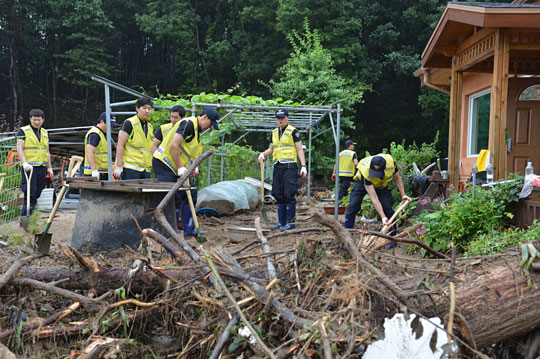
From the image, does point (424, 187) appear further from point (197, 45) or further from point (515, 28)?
point (197, 45)

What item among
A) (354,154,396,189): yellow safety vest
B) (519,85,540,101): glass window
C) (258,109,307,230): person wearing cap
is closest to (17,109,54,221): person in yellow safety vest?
(258,109,307,230): person wearing cap

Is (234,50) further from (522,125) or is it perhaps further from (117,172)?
(117,172)

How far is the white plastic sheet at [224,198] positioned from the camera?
29.9 feet

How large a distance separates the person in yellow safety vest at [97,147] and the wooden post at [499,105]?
A: 208 inches

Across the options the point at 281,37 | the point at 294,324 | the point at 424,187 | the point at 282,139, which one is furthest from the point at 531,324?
the point at 281,37

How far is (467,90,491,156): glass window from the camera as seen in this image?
391 inches

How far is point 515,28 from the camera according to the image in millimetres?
6711

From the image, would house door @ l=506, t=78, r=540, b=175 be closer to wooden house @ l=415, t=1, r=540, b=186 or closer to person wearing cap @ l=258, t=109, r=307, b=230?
wooden house @ l=415, t=1, r=540, b=186

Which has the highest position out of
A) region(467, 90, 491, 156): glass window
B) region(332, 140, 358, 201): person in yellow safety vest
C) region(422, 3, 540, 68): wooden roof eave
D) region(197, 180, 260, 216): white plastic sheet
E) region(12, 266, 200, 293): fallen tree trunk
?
region(422, 3, 540, 68): wooden roof eave

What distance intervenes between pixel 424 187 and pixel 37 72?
2772cm

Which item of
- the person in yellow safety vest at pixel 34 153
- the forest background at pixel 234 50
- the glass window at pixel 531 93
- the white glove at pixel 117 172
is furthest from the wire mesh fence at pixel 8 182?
the forest background at pixel 234 50

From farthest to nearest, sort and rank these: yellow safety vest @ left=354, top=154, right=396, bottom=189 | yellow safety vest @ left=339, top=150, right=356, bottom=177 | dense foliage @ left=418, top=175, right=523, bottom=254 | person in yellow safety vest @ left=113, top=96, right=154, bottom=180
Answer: yellow safety vest @ left=339, top=150, right=356, bottom=177
person in yellow safety vest @ left=113, top=96, right=154, bottom=180
yellow safety vest @ left=354, top=154, right=396, bottom=189
dense foliage @ left=418, top=175, right=523, bottom=254

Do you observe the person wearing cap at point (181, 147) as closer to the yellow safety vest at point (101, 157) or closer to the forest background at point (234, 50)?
the yellow safety vest at point (101, 157)

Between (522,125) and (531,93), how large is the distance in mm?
605
